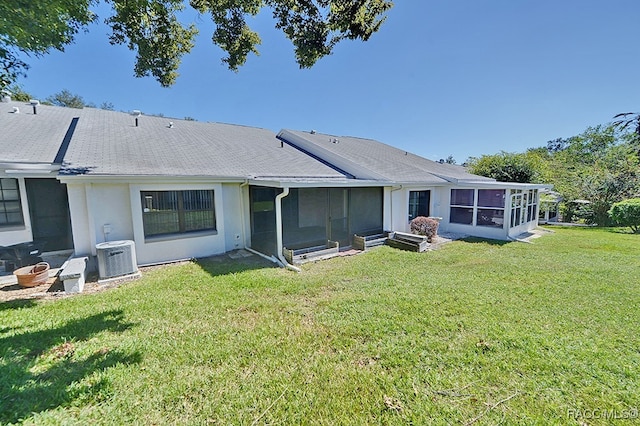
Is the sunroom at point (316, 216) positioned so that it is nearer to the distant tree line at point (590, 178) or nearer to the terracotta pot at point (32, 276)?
the terracotta pot at point (32, 276)

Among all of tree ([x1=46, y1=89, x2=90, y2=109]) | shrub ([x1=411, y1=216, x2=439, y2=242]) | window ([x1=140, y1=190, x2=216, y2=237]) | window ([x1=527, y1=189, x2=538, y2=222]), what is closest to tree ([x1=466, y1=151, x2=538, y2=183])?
window ([x1=527, y1=189, x2=538, y2=222])

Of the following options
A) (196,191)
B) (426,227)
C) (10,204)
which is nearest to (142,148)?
(196,191)

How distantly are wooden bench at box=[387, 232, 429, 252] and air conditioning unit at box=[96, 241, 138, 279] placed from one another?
28.8 feet

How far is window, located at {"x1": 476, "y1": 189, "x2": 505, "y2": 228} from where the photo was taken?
12094 mm

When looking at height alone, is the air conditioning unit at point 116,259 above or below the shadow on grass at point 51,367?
above

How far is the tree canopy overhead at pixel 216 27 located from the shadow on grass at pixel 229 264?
5665mm

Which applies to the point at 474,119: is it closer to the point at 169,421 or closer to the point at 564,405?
the point at 564,405

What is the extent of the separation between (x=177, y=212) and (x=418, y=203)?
1085cm

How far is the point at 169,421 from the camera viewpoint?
8.14 ft

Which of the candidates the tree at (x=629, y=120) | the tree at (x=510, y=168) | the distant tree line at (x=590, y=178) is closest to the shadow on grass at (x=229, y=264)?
the tree at (x=510, y=168)

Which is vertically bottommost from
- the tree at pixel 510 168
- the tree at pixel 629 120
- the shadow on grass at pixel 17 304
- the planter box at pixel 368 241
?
the shadow on grass at pixel 17 304

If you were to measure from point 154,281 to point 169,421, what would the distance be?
4.70 metres

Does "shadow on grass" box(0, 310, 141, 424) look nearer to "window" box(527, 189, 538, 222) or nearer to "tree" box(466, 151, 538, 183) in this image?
"window" box(527, 189, 538, 222)

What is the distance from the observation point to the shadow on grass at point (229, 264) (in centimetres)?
725
